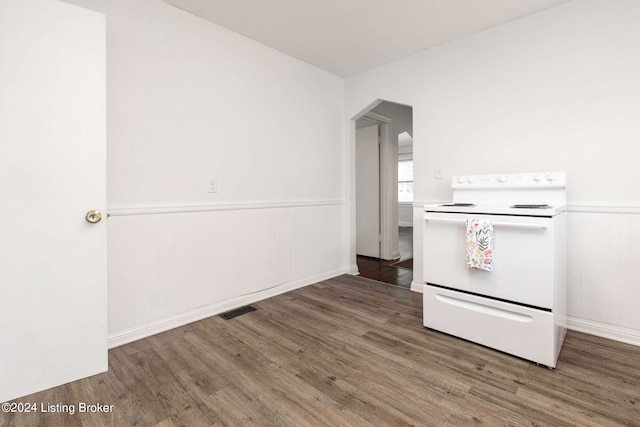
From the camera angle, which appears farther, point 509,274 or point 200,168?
point 200,168

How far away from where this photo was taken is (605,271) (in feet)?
6.70

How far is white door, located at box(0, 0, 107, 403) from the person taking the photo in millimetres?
1427

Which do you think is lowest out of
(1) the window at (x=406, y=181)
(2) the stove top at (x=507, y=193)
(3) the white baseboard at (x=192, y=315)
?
(3) the white baseboard at (x=192, y=315)

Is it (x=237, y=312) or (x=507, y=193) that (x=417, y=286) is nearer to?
(x=507, y=193)

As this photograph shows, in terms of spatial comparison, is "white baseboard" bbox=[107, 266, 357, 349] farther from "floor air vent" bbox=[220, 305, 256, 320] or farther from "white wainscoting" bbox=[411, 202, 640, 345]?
"white wainscoting" bbox=[411, 202, 640, 345]

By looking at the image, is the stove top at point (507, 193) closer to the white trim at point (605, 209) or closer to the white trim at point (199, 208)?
the white trim at point (605, 209)

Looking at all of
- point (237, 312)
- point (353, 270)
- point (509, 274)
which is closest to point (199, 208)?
point (237, 312)

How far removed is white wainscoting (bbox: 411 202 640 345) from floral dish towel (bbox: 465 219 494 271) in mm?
852

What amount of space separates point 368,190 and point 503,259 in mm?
2858

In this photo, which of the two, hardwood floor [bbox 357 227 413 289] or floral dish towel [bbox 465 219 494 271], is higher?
floral dish towel [bbox 465 219 494 271]

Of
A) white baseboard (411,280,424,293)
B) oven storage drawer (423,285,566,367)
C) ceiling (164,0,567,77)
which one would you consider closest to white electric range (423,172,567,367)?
oven storage drawer (423,285,566,367)

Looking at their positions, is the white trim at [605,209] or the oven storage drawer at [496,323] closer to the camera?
the oven storage drawer at [496,323]

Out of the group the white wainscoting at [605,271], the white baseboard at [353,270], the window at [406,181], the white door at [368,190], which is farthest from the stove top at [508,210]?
the window at [406,181]

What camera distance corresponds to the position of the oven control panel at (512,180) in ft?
6.76
